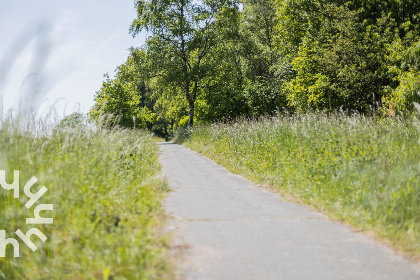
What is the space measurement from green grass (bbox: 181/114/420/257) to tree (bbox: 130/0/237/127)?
823 inches

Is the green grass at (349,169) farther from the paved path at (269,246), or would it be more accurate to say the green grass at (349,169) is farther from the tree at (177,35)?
the tree at (177,35)

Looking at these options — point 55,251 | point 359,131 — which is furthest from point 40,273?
point 359,131

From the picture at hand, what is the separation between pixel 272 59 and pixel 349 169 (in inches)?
1315

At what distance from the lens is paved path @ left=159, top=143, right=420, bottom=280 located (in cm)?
399

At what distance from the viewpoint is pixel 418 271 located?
436 cm

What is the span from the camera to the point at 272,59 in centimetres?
3922

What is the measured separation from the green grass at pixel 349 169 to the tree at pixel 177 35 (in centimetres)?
2091

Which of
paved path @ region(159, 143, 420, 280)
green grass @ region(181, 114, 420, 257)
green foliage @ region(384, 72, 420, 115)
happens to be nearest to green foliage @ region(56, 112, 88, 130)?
paved path @ region(159, 143, 420, 280)

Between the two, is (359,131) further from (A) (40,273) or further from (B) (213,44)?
(B) (213,44)

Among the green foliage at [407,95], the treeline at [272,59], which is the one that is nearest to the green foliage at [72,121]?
the treeline at [272,59]

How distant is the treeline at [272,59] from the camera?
2003 cm
